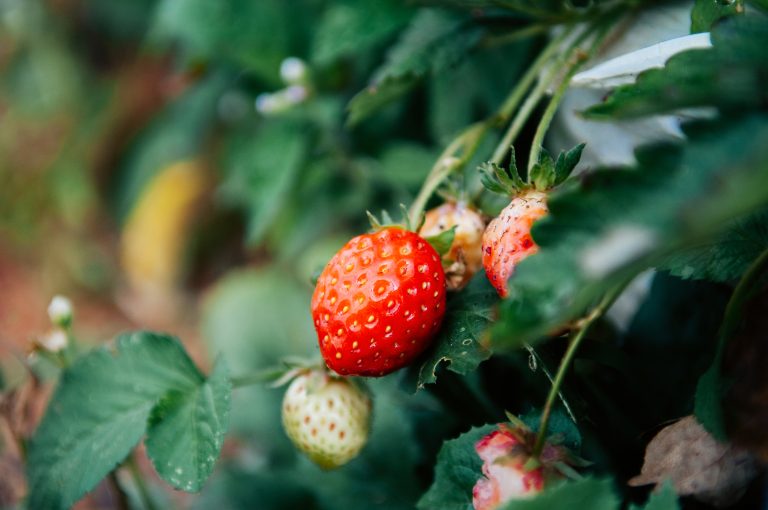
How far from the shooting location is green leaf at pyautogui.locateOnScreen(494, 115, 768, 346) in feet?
0.98

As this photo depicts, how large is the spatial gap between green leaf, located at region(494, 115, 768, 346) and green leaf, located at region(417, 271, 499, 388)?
16 cm

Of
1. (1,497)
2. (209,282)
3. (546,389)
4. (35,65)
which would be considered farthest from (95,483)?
(35,65)

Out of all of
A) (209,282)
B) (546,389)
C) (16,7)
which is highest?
(16,7)

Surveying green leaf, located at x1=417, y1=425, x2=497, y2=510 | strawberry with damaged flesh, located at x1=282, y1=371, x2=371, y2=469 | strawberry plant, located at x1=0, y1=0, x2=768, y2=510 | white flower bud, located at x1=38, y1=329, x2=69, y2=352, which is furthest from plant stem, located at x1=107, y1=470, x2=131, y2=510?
green leaf, located at x1=417, y1=425, x2=497, y2=510

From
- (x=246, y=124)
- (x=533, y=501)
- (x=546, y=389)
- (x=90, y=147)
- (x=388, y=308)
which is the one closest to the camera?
(x=533, y=501)

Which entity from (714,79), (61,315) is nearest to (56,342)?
(61,315)

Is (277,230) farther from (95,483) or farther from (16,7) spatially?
(16,7)

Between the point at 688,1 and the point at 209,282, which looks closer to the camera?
the point at 688,1

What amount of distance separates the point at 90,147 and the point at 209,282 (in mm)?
534

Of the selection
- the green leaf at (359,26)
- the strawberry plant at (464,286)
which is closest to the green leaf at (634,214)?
the strawberry plant at (464,286)

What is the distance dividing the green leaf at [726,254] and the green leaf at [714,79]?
0.14m

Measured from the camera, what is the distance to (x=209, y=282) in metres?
2.05

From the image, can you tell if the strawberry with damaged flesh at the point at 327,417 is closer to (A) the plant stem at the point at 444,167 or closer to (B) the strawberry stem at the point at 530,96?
(A) the plant stem at the point at 444,167

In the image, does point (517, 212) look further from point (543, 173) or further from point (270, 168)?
point (270, 168)
